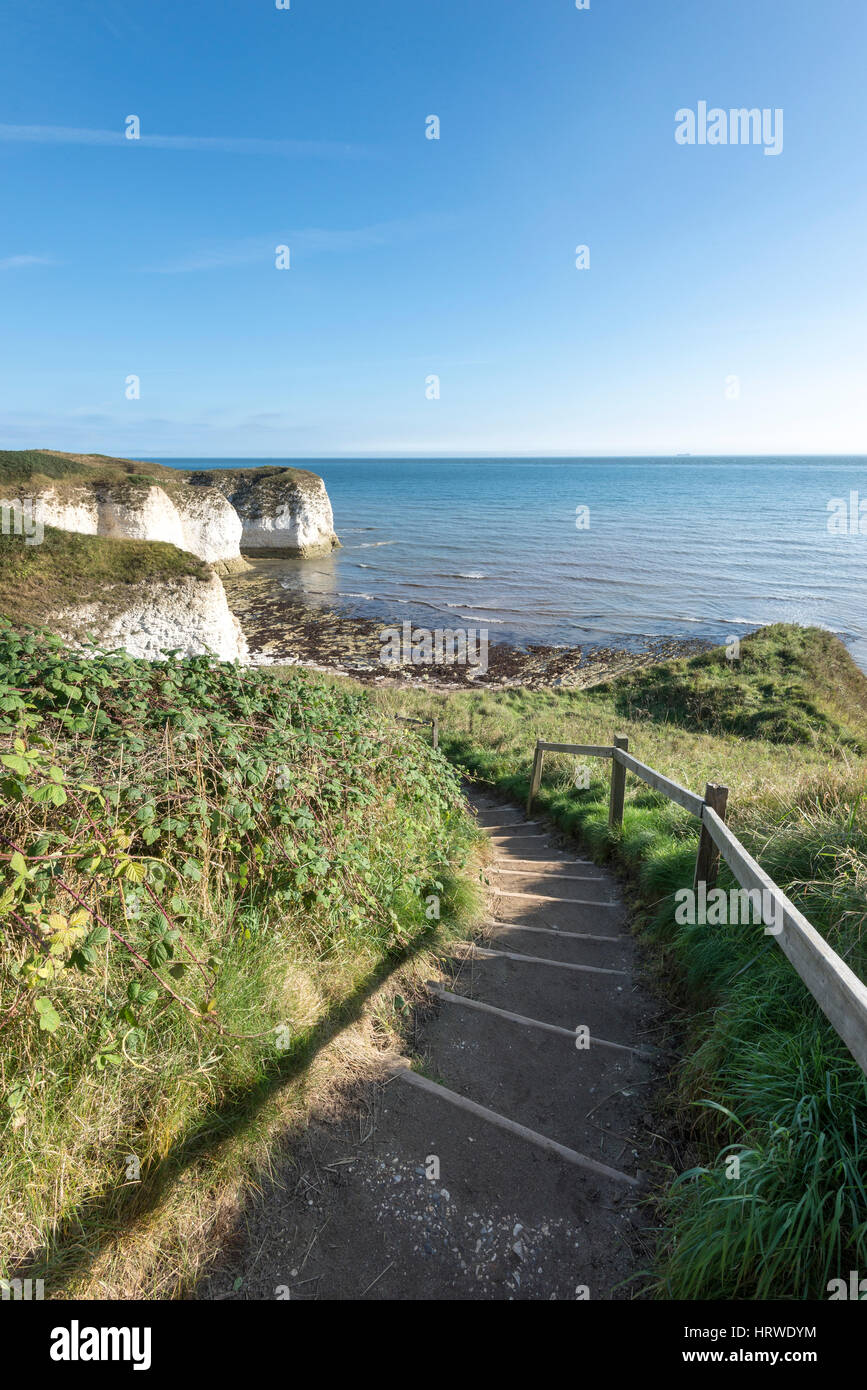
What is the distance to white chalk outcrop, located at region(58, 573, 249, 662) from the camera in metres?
18.6

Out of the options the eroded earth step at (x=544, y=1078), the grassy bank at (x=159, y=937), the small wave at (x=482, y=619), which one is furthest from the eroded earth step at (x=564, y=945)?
the small wave at (x=482, y=619)

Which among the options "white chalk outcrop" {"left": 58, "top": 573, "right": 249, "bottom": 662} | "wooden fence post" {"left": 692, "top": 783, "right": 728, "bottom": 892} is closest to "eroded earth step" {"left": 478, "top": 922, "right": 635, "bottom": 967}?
"wooden fence post" {"left": 692, "top": 783, "right": 728, "bottom": 892}

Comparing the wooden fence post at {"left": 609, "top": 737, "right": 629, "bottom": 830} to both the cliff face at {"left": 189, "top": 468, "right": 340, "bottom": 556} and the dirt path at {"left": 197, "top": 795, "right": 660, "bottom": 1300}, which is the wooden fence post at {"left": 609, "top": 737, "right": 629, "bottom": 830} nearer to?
the dirt path at {"left": 197, "top": 795, "right": 660, "bottom": 1300}

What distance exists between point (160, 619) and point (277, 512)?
36.3 metres

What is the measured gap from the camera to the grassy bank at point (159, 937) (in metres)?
2.71

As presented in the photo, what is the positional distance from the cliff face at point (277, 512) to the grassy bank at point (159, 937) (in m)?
51.4

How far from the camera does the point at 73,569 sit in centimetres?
1956

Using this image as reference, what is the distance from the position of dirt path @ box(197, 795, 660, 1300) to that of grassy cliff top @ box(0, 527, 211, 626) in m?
17.8

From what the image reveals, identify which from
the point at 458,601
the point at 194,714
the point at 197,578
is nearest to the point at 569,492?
the point at 458,601

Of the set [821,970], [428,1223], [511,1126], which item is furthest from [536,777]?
[821,970]

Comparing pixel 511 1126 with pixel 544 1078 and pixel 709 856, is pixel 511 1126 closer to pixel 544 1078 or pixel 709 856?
pixel 544 1078

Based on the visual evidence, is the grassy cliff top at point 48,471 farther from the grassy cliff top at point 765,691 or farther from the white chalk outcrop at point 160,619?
the grassy cliff top at point 765,691
